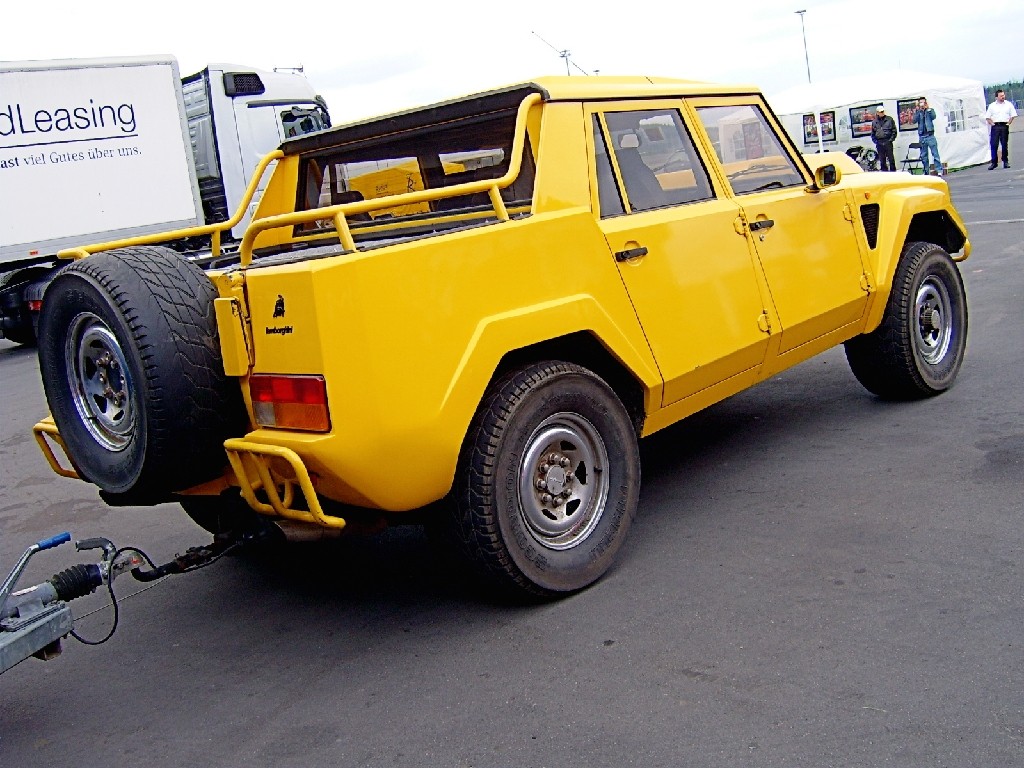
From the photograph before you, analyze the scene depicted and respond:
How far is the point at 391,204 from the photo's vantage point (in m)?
3.50

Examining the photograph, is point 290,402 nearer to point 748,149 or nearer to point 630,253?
point 630,253

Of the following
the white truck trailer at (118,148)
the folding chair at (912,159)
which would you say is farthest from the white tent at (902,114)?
the white truck trailer at (118,148)

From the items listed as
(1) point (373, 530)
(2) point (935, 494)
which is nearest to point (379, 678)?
(1) point (373, 530)

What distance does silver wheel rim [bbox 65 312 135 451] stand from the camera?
3.54 metres

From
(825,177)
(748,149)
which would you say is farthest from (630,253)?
(825,177)

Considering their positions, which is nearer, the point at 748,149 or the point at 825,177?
the point at 748,149

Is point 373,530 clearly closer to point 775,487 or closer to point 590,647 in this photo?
point 590,647

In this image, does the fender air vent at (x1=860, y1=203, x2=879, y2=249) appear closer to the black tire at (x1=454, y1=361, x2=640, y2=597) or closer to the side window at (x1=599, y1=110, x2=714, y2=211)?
the side window at (x1=599, y1=110, x2=714, y2=211)

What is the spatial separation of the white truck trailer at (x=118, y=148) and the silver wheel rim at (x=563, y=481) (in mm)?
10388

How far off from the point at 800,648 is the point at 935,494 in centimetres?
155

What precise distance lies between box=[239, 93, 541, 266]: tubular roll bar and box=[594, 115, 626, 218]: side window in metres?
0.31

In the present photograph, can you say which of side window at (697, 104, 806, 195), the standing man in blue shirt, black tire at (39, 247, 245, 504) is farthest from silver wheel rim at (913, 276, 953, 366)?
the standing man in blue shirt

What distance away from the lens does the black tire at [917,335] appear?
569cm

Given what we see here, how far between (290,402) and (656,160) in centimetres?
207
